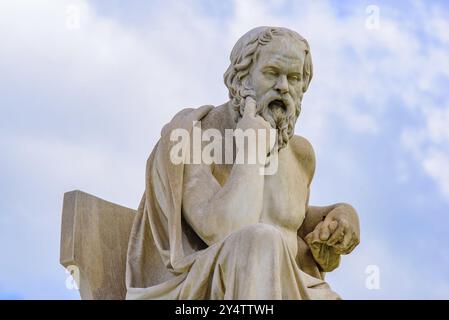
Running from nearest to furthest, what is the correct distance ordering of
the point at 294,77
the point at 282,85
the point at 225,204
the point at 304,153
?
the point at 225,204 → the point at 282,85 → the point at 294,77 → the point at 304,153

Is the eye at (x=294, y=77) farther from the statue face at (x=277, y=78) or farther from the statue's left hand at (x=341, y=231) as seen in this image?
the statue's left hand at (x=341, y=231)

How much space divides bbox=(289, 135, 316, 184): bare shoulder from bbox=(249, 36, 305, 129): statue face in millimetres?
408

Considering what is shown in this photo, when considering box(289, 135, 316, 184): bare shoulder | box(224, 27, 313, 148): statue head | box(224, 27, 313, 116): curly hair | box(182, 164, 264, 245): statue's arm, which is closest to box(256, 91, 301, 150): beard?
box(224, 27, 313, 148): statue head

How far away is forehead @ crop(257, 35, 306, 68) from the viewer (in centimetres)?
944

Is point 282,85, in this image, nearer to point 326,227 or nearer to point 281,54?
point 281,54

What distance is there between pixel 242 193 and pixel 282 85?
83cm

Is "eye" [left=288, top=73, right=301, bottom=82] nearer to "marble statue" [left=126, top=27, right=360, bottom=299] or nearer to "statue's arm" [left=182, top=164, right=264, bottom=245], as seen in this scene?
"marble statue" [left=126, top=27, right=360, bottom=299]

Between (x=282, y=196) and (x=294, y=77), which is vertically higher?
(x=294, y=77)

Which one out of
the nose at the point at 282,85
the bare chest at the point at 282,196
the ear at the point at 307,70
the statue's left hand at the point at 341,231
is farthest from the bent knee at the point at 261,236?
the ear at the point at 307,70

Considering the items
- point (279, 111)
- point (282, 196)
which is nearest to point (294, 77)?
point (279, 111)

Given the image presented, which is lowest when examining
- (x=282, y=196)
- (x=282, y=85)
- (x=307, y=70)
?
(x=282, y=196)

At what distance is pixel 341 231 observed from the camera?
31.1ft

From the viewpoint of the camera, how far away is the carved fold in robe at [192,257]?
329 inches
